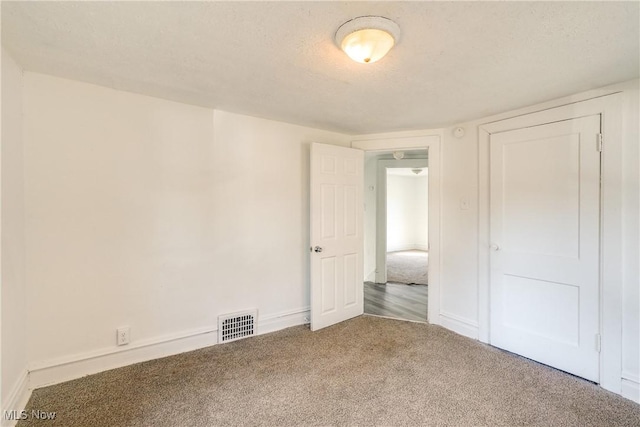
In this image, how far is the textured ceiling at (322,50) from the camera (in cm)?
130

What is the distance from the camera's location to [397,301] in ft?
13.1

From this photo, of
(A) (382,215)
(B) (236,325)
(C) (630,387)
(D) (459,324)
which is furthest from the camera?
(A) (382,215)

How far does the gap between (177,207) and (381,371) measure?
217 centimetres

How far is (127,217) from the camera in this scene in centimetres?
226

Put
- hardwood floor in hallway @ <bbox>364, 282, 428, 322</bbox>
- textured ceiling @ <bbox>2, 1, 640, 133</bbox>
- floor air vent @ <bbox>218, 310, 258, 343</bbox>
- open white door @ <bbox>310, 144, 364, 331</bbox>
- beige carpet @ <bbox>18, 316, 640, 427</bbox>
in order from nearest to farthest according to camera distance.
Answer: textured ceiling @ <bbox>2, 1, 640, 133</bbox>
beige carpet @ <bbox>18, 316, 640, 427</bbox>
floor air vent @ <bbox>218, 310, 258, 343</bbox>
open white door @ <bbox>310, 144, 364, 331</bbox>
hardwood floor in hallway @ <bbox>364, 282, 428, 322</bbox>

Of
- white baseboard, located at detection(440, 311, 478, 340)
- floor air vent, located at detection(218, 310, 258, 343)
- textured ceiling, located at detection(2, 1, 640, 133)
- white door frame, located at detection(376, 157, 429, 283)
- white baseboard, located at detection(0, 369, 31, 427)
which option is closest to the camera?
textured ceiling, located at detection(2, 1, 640, 133)

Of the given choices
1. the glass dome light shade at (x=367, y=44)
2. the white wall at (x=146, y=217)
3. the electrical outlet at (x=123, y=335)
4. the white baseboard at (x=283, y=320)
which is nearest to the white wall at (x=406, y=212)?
the white baseboard at (x=283, y=320)

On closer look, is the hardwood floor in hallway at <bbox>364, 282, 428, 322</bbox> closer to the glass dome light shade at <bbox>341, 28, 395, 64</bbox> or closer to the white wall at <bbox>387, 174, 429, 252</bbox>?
the glass dome light shade at <bbox>341, 28, 395, 64</bbox>

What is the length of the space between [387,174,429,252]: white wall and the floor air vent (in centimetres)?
623

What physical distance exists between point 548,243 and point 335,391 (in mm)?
2071

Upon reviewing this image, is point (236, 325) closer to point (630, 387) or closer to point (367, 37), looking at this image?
point (367, 37)

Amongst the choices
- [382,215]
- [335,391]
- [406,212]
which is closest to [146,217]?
[335,391]

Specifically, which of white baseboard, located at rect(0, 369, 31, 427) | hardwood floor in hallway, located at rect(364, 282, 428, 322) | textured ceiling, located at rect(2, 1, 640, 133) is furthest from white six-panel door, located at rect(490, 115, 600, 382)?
white baseboard, located at rect(0, 369, 31, 427)

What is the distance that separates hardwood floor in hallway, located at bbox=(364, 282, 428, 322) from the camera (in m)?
3.51
